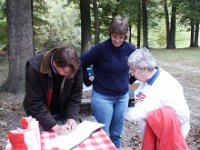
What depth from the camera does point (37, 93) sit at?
2695mm

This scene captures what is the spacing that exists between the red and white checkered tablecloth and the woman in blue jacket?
89 centimetres

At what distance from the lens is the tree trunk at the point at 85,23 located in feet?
42.5

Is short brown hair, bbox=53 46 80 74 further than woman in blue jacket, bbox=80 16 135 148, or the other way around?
woman in blue jacket, bbox=80 16 135 148

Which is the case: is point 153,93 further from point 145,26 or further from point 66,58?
point 145,26

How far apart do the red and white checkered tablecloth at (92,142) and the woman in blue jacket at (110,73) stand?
2.91 ft

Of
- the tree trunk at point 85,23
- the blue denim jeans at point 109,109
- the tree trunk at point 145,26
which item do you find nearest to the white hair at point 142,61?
the blue denim jeans at point 109,109

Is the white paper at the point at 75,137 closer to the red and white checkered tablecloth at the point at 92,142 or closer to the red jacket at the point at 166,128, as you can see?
the red and white checkered tablecloth at the point at 92,142

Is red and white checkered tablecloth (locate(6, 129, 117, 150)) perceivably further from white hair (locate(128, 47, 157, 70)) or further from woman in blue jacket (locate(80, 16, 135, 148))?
woman in blue jacket (locate(80, 16, 135, 148))

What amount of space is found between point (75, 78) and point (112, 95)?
79cm

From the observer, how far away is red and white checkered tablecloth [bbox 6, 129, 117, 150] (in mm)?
2412

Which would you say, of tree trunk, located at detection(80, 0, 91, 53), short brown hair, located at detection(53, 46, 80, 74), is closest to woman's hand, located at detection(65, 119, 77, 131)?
short brown hair, located at detection(53, 46, 80, 74)

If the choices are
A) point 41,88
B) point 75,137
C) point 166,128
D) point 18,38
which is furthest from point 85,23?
point 166,128

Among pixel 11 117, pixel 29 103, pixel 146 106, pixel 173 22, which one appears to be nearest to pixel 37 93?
pixel 29 103

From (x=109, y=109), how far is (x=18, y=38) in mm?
3831
